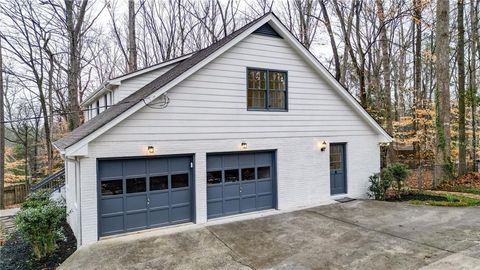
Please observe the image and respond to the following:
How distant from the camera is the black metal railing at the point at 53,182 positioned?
13733mm

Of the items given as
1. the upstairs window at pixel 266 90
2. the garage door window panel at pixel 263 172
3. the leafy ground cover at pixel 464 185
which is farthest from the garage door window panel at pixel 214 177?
the leafy ground cover at pixel 464 185

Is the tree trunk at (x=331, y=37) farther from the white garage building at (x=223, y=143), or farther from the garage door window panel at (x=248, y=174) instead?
the garage door window panel at (x=248, y=174)

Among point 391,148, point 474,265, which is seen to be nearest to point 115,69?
point 391,148

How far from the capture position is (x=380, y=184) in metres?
12.5

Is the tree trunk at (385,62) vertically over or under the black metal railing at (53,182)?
over

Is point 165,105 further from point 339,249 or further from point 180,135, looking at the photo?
point 339,249

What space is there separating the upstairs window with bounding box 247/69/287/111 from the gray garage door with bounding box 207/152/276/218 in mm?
1730

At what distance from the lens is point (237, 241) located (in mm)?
7855

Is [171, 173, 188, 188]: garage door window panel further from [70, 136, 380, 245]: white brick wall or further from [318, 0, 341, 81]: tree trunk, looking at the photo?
[318, 0, 341, 81]: tree trunk

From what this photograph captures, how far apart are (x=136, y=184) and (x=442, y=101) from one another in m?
15.0

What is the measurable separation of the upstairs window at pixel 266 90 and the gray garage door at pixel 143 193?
10.2ft

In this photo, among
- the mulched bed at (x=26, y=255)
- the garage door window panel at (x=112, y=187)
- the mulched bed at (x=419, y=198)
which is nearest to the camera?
the mulched bed at (x=26, y=255)

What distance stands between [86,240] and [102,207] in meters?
0.88

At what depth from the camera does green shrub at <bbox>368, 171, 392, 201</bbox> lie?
12477 mm
